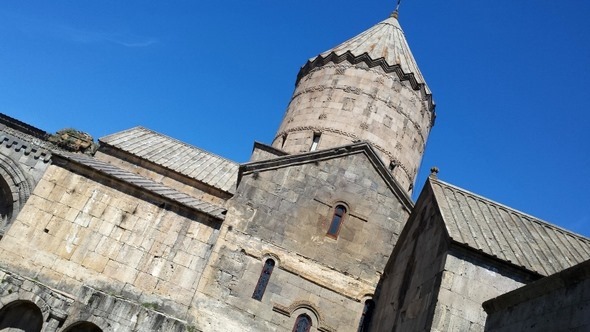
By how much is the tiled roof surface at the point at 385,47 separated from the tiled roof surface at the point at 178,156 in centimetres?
500

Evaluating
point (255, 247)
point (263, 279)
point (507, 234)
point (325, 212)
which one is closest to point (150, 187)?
point (255, 247)

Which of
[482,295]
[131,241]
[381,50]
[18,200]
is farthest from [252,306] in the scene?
[381,50]

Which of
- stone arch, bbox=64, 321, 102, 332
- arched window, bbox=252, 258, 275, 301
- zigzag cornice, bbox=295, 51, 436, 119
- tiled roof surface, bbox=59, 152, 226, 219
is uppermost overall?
zigzag cornice, bbox=295, 51, 436, 119

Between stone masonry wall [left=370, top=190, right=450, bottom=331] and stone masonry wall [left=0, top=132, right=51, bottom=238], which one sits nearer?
stone masonry wall [left=370, top=190, right=450, bottom=331]

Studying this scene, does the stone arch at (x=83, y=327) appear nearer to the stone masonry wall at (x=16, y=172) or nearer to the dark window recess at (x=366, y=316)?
the stone masonry wall at (x=16, y=172)

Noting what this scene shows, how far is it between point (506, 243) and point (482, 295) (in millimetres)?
1024

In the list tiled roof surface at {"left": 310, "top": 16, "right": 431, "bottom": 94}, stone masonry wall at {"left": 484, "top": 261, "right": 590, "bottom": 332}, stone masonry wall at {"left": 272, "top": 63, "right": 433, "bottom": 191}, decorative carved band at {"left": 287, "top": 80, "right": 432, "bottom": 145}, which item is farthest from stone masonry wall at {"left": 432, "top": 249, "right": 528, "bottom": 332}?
tiled roof surface at {"left": 310, "top": 16, "right": 431, "bottom": 94}

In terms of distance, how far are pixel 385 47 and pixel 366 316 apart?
907 centimetres

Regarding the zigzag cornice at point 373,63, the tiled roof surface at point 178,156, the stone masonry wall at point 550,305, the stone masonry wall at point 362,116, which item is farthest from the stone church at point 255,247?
the zigzag cornice at point 373,63

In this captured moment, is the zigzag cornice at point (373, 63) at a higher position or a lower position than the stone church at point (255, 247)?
higher

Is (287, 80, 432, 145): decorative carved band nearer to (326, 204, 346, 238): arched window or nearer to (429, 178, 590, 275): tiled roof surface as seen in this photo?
(326, 204, 346, 238): arched window

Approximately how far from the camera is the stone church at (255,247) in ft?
19.9

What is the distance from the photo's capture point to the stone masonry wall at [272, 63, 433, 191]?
41.7ft

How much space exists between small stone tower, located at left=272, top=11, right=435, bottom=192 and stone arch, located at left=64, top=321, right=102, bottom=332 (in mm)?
7145
